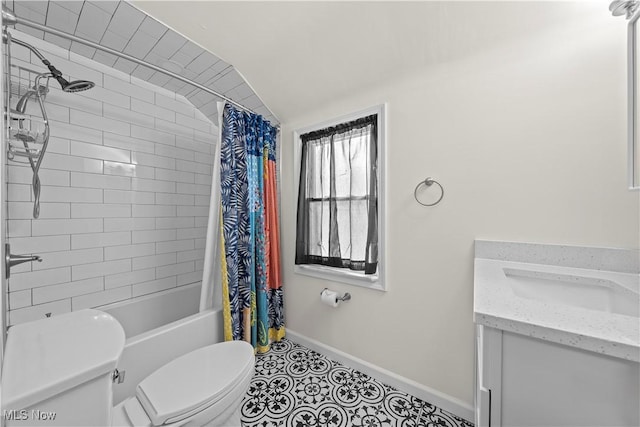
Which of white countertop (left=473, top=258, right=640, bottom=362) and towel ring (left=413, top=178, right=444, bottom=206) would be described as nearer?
white countertop (left=473, top=258, right=640, bottom=362)

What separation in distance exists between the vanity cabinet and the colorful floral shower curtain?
1.49 metres

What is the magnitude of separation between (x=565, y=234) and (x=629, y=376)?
79 cm

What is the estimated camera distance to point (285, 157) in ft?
7.13

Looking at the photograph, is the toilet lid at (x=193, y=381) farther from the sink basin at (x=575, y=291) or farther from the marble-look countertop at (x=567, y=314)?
the sink basin at (x=575, y=291)

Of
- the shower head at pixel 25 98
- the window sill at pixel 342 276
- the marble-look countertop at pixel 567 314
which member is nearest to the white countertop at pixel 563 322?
the marble-look countertop at pixel 567 314

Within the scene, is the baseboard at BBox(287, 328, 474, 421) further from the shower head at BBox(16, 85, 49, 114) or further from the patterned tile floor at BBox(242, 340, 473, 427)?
the shower head at BBox(16, 85, 49, 114)

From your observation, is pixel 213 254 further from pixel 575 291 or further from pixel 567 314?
pixel 575 291

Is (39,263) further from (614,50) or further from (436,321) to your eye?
(614,50)

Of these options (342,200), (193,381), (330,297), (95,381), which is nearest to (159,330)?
(193,381)

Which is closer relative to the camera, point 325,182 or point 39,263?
point 39,263

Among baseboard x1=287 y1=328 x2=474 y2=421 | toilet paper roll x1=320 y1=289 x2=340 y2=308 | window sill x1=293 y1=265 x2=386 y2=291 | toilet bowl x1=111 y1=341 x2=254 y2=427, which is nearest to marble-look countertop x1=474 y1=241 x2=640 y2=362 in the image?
window sill x1=293 y1=265 x2=386 y2=291

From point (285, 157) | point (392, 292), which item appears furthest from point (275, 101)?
point (392, 292)

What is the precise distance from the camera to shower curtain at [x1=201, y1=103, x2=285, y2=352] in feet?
5.51

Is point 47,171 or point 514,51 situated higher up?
Answer: point 514,51
